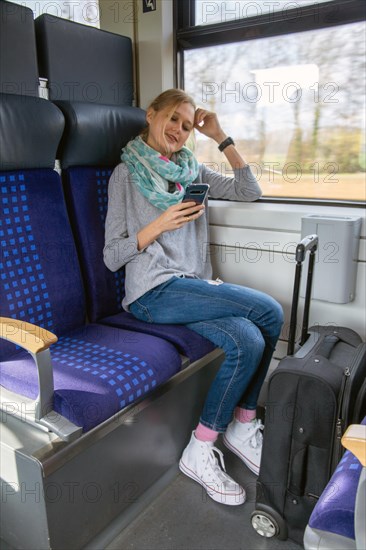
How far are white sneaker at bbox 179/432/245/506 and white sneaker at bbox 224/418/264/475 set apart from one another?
95 millimetres

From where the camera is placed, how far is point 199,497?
1792 mm

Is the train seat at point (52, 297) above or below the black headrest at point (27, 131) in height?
below

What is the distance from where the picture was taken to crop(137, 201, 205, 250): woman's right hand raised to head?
1.86 m

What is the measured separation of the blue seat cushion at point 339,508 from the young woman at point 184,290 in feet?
2.39

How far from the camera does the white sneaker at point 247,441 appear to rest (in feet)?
6.20

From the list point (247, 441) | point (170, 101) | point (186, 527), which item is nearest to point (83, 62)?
point (170, 101)

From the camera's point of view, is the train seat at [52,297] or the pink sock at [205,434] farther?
the pink sock at [205,434]

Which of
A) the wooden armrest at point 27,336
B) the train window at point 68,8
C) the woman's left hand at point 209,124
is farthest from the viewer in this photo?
the train window at point 68,8

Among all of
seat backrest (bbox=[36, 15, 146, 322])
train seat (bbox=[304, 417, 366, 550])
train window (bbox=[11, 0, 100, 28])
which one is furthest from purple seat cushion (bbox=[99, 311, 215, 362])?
train window (bbox=[11, 0, 100, 28])

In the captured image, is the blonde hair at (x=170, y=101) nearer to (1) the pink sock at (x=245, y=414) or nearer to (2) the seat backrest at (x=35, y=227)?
(2) the seat backrest at (x=35, y=227)

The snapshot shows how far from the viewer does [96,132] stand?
2006mm

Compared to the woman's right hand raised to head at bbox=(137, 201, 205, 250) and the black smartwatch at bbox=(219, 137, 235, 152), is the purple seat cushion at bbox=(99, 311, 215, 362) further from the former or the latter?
the black smartwatch at bbox=(219, 137, 235, 152)

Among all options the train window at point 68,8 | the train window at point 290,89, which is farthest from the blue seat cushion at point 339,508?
the train window at point 68,8

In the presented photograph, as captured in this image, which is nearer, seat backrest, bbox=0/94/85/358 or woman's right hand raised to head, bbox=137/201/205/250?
seat backrest, bbox=0/94/85/358
